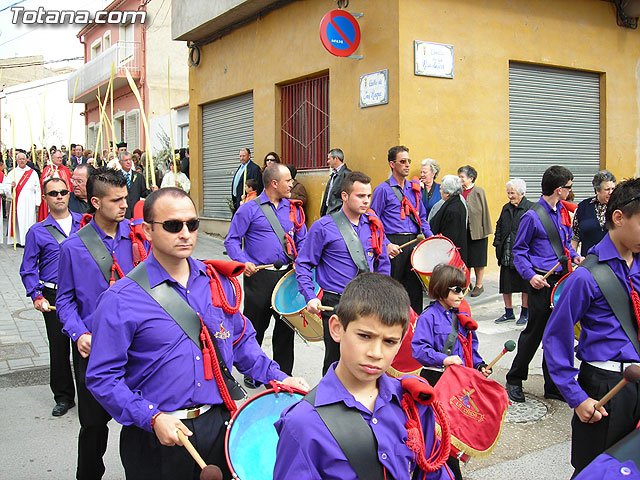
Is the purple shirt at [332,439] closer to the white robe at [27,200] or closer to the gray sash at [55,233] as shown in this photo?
the gray sash at [55,233]

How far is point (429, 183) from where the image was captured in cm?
1005

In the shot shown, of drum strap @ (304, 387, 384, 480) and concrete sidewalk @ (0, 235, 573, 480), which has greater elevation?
drum strap @ (304, 387, 384, 480)

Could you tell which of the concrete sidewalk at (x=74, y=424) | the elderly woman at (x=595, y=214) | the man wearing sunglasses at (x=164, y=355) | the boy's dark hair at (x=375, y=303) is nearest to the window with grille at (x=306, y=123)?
the concrete sidewalk at (x=74, y=424)

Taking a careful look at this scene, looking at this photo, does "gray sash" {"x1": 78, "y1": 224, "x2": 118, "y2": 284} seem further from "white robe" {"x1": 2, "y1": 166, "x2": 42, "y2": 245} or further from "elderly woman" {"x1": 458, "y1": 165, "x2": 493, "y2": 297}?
"white robe" {"x1": 2, "y1": 166, "x2": 42, "y2": 245}

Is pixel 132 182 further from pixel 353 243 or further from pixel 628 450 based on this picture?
pixel 628 450

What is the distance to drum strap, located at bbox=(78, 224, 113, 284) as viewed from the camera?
13.9ft

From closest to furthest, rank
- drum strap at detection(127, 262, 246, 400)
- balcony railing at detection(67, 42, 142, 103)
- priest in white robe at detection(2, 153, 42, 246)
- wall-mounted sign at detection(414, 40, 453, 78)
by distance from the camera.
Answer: drum strap at detection(127, 262, 246, 400), wall-mounted sign at detection(414, 40, 453, 78), priest in white robe at detection(2, 153, 42, 246), balcony railing at detection(67, 42, 142, 103)

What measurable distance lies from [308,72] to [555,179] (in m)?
7.36

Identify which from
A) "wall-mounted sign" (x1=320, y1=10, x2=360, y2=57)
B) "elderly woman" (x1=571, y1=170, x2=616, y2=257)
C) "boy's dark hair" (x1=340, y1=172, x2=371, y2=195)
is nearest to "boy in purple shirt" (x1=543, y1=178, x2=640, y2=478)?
"boy's dark hair" (x1=340, y1=172, x2=371, y2=195)

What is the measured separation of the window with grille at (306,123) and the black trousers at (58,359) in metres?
7.47

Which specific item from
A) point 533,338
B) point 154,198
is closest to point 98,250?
point 154,198

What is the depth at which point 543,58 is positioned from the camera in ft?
38.5

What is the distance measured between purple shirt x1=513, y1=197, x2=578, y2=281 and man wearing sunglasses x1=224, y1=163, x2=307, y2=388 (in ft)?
7.26

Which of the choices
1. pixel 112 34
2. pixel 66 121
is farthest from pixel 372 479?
pixel 66 121
